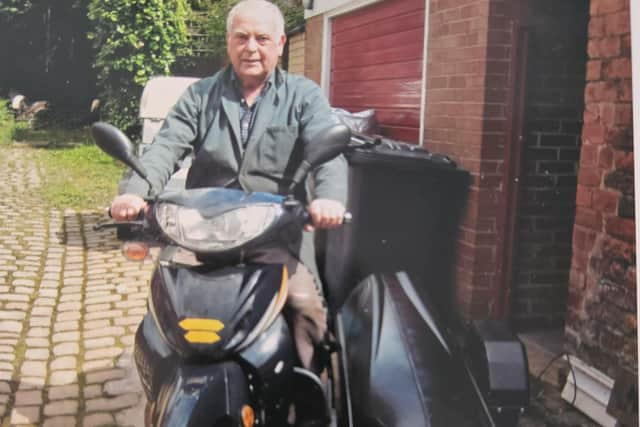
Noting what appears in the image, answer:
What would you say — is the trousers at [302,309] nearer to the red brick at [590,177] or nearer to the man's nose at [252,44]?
the man's nose at [252,44]

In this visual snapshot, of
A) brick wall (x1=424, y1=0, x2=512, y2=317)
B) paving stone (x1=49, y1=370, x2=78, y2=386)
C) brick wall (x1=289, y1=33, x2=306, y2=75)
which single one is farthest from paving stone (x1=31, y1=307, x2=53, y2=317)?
brick wall (x1=424, y1=0, x2=512, y2=317)

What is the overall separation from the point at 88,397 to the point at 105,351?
368 mm

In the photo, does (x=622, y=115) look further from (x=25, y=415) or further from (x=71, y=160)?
(x=25, y=415)

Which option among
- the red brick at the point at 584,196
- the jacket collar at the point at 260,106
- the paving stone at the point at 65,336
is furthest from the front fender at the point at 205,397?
the paving stone at the point at 65,336

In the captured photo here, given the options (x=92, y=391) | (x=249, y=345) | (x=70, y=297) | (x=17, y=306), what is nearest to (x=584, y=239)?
(x=249, y=345)

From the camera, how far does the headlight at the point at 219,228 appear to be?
147cm

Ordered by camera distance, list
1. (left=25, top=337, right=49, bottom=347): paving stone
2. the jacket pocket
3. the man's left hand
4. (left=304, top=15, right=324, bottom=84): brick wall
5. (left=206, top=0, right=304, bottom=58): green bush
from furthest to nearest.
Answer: (left=25, top=337, right=49, bottom=347): paving stone, (left=304, top=15, right=324, bottom=84): brick wall, (left=206, top=0, right=304, bottom=58): green bush, the jacket pocket, the man's left hand

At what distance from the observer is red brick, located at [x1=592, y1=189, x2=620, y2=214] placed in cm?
225

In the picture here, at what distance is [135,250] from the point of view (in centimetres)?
164

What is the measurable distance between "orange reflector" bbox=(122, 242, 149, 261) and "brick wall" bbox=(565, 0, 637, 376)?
131cm

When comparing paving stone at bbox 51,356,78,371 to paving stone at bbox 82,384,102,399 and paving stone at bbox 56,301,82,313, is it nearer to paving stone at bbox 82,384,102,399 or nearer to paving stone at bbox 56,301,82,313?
paving stone at bbox 82,384,102,399

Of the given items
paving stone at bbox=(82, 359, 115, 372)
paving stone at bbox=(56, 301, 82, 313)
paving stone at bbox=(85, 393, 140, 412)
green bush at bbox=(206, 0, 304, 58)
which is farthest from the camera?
paving stone at bbox=(56, 301, 82, 313)

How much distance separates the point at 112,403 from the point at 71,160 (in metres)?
0.86

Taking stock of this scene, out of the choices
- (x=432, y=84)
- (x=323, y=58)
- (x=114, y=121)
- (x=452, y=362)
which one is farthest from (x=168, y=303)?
(x=323, y=58)
